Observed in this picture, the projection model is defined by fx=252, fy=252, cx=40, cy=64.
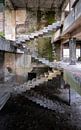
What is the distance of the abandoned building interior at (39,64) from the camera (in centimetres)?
1094

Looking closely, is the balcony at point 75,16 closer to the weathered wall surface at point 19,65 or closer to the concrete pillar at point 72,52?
the concrete pillar at point 72,52

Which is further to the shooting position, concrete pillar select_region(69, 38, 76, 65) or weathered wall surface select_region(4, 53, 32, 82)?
weathered wall surface select_region(4, 53, 32, 82)

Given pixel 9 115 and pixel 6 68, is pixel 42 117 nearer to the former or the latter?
pixel 9 115

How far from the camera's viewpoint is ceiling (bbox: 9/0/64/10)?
20.5m

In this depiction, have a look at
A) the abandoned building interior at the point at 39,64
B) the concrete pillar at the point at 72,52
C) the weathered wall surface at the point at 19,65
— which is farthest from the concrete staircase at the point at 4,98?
the weathered wall surface at the point at 19,65

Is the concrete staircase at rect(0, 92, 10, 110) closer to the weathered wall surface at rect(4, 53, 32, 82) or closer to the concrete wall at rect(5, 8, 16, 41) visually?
the weathered wall surface at rect(4, 53, 32, 82)

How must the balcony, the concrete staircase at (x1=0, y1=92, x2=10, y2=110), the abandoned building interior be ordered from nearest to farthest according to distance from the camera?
the balcony → the abandoned building interior → the concrete staircase at (x1=0, y1=92, x2=10, y2=110)

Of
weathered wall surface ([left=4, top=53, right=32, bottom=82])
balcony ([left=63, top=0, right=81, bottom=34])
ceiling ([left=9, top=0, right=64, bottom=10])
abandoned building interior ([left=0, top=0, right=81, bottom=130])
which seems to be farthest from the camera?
weathered wall surface ([left=4, top=53, right=32, bottom=82])

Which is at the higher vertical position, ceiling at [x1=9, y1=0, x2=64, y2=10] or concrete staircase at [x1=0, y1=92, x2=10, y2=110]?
ceiling at [x1=9, y1=0, x2=64, y2=10]

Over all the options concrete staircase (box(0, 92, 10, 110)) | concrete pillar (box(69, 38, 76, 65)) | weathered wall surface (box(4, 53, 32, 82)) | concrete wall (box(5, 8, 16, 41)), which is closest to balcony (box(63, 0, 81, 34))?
concrete pillar (box(69, 38, 76, 65))

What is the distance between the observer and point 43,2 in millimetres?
20844

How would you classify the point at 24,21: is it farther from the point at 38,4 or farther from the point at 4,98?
the point at 4,98

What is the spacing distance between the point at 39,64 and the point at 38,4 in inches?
202

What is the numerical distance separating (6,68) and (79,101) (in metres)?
8.55
